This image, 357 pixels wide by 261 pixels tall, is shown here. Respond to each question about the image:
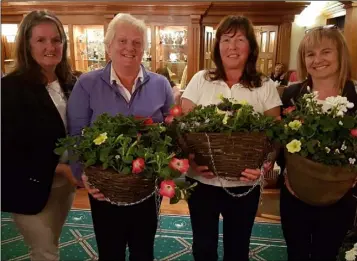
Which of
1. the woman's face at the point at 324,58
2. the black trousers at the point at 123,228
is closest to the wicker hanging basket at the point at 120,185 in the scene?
the black trousers at the point at 123,228

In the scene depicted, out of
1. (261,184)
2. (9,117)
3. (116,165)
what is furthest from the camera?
(261,184)

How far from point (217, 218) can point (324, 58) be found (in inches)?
30.9

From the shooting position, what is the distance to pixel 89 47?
5254 mm

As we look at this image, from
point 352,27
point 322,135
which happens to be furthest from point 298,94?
point 352,27

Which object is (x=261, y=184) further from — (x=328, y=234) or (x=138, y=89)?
(x=138, y=89)

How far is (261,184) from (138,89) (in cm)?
60

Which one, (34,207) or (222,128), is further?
(34,207)

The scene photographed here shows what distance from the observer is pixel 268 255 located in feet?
7.13

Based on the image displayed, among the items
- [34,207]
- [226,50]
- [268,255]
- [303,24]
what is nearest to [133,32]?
[226,50]

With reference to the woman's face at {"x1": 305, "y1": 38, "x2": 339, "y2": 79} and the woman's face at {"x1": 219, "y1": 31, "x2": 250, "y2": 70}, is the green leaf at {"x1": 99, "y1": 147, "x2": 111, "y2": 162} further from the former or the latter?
the woman's face at {"x1": 305, "y1": 38, "x2": 339, "y2": 79}

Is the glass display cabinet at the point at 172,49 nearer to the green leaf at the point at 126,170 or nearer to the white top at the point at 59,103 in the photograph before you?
the white top at the point at 59,103

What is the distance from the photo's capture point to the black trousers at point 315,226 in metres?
1.30

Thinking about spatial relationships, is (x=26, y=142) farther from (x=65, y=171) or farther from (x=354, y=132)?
(x=354, y=132)

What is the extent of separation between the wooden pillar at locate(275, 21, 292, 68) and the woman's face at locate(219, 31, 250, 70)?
3982 mm
